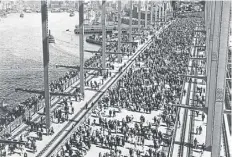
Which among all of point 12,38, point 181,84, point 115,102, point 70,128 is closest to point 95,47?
point 12,38

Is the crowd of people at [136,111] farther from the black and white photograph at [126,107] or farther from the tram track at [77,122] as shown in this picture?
the tram track at [77,122]

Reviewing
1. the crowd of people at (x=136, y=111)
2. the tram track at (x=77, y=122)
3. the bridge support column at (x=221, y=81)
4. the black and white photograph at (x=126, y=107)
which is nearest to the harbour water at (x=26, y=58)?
the black and white photograph at (x=126, y=107)

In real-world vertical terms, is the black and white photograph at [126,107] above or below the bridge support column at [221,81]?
below

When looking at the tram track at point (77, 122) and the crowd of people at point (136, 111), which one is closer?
the tram track at point (77, 122)

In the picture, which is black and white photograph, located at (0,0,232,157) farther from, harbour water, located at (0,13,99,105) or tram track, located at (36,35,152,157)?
harbour water, located at (0,13,99,105)

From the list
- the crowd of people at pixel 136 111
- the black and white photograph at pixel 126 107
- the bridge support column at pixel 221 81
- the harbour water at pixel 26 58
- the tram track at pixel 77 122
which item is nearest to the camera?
the bridge support column at pixel 221 81

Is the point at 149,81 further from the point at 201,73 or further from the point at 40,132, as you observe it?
the point at 40,132

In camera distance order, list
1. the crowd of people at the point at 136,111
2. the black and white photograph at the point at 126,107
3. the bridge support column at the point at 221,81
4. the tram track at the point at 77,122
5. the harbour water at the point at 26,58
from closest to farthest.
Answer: the bridge support column at the point at 221,81 < the black and white photograph at the point at 126,107 < the tram track at the point at 77,122 < the crowd of people at the point at 136,111 < the harbour water at the point at 26,58

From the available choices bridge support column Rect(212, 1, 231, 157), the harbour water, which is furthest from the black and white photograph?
the harbour water
